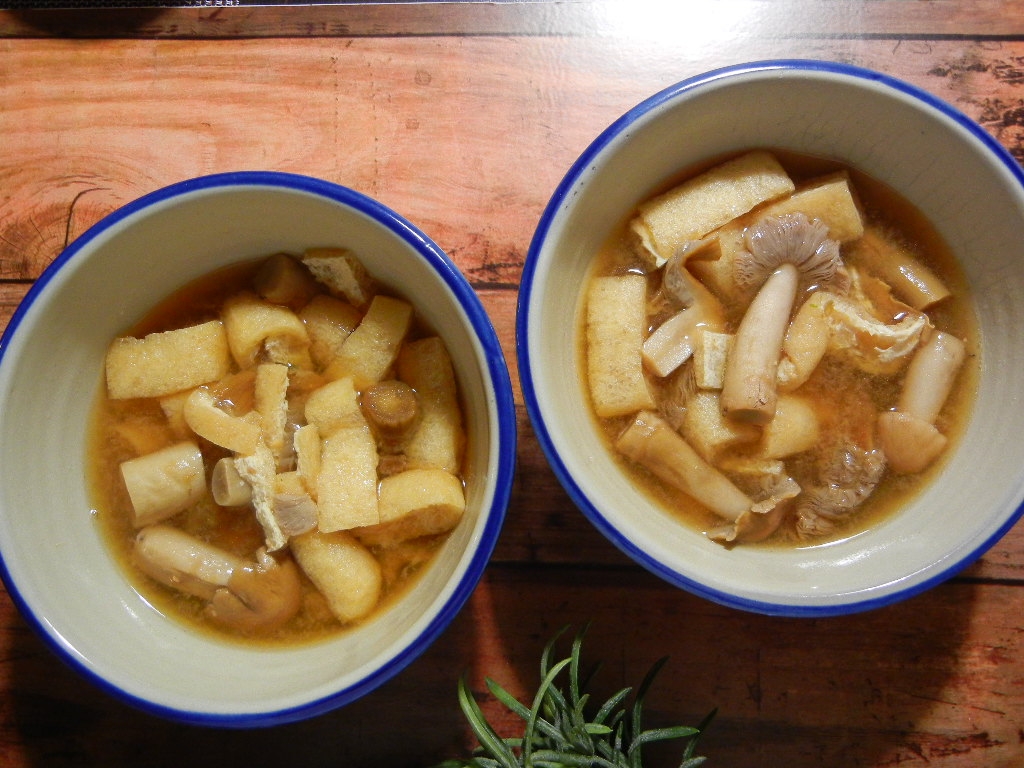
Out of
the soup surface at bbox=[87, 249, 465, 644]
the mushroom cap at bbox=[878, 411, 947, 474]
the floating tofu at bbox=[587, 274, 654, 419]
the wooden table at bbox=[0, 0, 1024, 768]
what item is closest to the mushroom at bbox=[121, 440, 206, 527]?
the soup surface at bbox=[87, 249, 465, 644]

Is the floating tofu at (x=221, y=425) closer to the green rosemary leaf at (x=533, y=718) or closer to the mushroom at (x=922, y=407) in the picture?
the green rosemary leaf at (x=533, y=718)

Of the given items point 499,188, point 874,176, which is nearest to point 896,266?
point 874,176

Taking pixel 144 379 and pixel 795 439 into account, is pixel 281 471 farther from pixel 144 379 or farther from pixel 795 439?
pixel 795 439

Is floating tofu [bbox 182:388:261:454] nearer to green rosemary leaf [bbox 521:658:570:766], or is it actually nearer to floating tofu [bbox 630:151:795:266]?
green rosemary leaf [bbox 521:658:570:766]

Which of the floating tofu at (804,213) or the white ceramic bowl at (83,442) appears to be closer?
the white ceramic bowl at (83,442)

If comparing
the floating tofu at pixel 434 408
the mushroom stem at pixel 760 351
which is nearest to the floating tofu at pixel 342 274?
the floating tofu at pixel 434 408

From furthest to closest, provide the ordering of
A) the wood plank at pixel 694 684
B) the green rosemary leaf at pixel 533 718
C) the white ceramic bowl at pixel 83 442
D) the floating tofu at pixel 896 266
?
the wood plank at pixel 694 684
the floating tofu at pixel 896 266
the green rosemary leaf at pixel 533 718
the white ceramic bowl at pixel 83 442

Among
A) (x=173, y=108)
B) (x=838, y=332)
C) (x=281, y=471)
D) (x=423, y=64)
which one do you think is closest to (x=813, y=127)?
(x=838, y=332)
